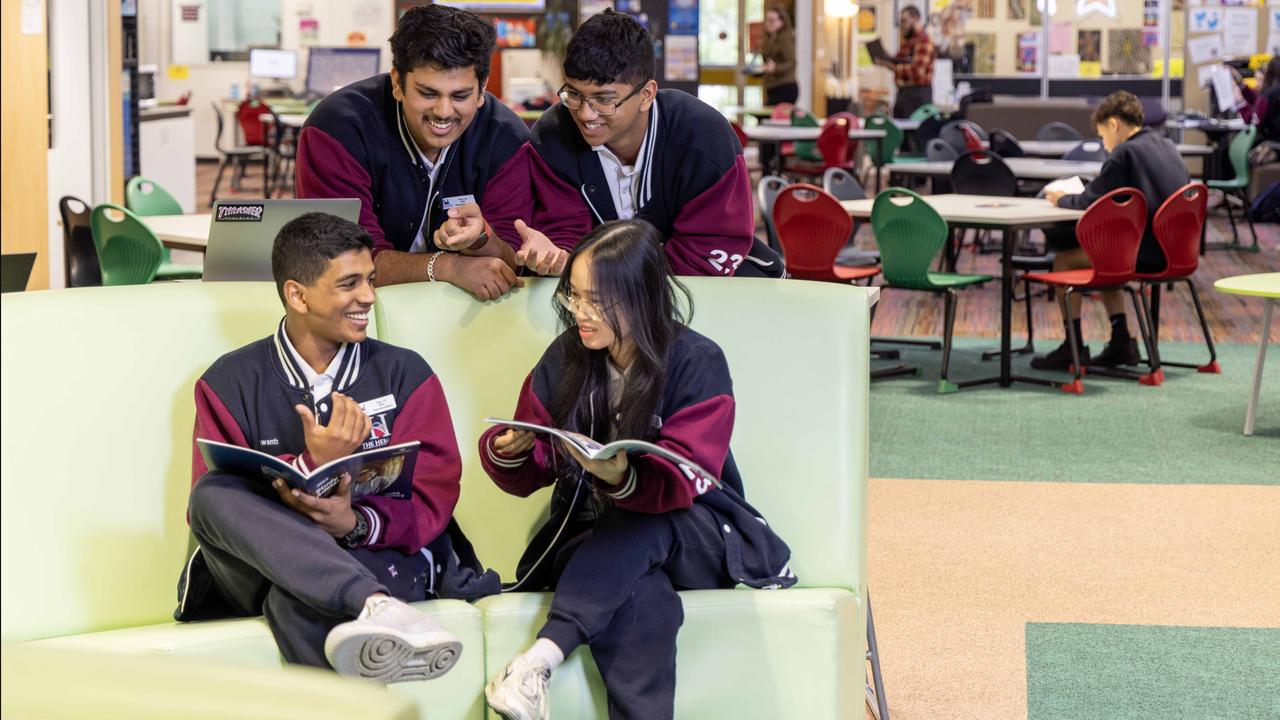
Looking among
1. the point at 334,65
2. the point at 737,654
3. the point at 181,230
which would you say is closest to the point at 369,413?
the point at 737,654

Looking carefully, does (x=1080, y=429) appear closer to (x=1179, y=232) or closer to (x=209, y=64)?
(x=1179, y=232)

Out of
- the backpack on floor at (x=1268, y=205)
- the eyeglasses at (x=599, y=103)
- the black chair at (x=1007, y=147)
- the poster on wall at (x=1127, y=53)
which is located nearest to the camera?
the eyeglasses at (x=599, y=103)

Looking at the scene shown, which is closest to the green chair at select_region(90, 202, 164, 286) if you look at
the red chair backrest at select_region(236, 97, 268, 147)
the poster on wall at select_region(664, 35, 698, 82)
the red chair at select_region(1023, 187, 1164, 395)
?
the red chair at select_region(1023, 187, 1164, 395)

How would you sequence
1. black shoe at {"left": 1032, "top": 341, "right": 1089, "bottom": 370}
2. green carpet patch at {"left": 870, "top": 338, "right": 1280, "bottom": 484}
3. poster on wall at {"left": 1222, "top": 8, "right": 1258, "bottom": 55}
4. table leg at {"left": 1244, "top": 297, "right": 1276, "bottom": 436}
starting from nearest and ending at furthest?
green carpet patch at {"left": 870, "top": 338, "right": 1280, "bottom": 484} → table leg at {"left": 1244, "top": 297, "right": 1276, "bottom": 436} → black shoe at {"left": 1032, "top": 341, "right": 1089, "bottom": 370} → poster on wall at {"left": 1222, "top": 8, "right": 1258, "bottom": 55}

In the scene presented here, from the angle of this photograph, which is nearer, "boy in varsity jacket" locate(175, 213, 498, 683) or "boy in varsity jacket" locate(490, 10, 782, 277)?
"boy in varsity jacket" locate(175, 213, 498, 683)

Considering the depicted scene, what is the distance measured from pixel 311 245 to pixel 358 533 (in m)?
0.49

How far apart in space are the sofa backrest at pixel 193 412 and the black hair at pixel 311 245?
245 mm

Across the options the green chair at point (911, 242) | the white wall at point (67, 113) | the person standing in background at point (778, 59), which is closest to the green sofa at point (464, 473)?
the green chair at point (911, 242)

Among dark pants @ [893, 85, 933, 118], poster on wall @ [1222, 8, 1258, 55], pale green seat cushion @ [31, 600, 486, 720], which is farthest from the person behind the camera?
poster on wall @ [1222, 8, 1258, 55]

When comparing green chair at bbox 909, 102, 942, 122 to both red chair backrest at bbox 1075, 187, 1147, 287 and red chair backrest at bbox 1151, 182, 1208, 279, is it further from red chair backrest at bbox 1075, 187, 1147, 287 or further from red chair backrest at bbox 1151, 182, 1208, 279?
red chair backrest at bbox 1075, 187, 1147, 287

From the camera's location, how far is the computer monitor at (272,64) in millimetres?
15531

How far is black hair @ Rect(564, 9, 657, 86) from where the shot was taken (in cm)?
282

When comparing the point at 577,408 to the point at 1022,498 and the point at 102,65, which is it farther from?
the point at 102,65

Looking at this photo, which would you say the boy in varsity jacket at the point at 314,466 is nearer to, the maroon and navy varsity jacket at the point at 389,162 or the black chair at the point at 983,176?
the maroon and navy varsity jacket at the point at 389,162
